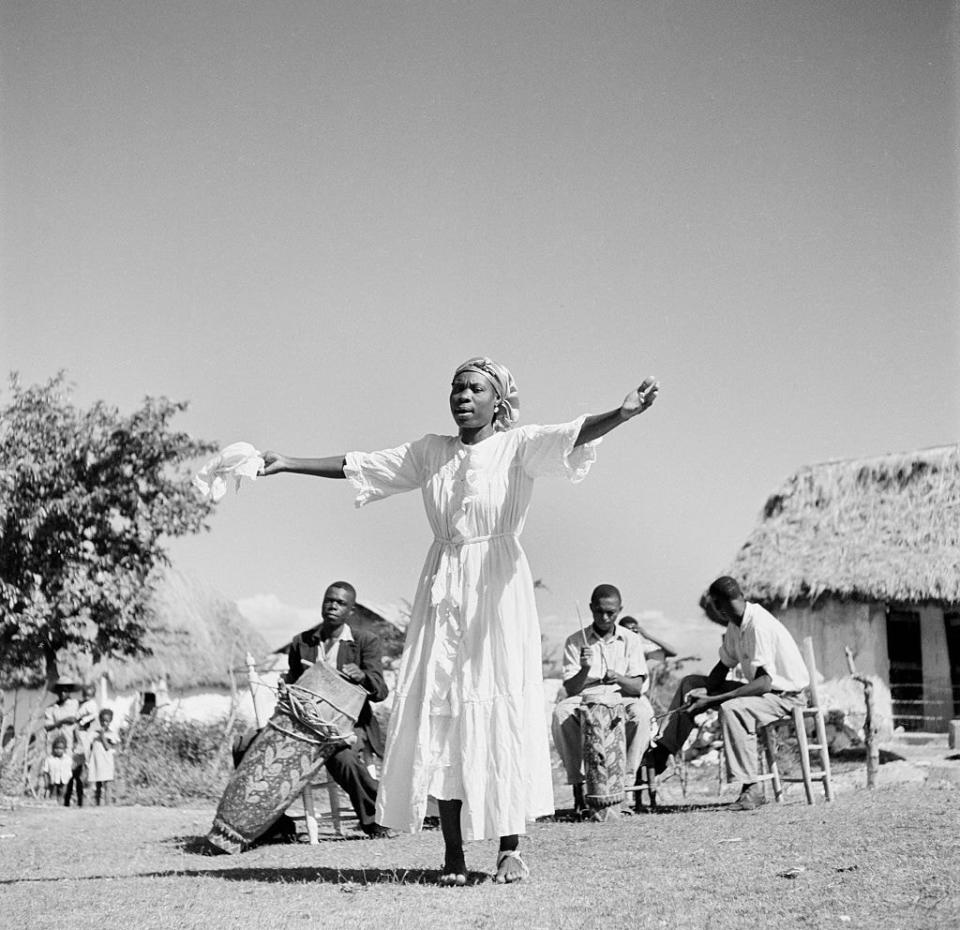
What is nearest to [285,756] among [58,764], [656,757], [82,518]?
[656,757]

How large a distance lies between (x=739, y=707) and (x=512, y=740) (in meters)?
3.77

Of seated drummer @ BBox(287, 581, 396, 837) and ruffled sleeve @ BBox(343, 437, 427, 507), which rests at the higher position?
ruffled sleeve @ BBox(343, 437, 427, 507)

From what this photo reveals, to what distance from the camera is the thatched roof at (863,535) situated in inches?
656

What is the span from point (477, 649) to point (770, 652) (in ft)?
13.1

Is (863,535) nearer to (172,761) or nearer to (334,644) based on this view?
(172,761)

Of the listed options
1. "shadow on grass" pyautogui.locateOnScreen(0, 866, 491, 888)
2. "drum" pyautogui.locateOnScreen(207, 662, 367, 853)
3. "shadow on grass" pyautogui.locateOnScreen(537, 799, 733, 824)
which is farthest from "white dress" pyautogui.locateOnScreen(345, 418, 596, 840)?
"shadow on grass" pyautogui.locateOnScreen(537, 799, 733, 824)

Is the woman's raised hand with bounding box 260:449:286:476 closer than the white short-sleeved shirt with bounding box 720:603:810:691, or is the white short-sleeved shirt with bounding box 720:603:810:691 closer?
the woman's raised hand with bounding box 260:449:286:476

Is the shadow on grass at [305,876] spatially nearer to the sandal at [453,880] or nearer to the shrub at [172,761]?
the sandal at [453,880]

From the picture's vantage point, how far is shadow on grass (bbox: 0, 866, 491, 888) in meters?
5.22

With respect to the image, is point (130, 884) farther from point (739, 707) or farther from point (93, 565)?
point (93, 565)

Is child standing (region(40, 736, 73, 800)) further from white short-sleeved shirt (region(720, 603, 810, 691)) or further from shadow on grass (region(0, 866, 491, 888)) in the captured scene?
white short-sleeved shirt (region(720, 603, 810, 691))

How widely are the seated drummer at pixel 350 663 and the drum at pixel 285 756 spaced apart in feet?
1.87

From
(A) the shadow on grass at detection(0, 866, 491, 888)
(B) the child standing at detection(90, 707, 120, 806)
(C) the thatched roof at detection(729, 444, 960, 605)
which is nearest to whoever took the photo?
(A) the shadow on grass at detection(0, 866, 491, 888)

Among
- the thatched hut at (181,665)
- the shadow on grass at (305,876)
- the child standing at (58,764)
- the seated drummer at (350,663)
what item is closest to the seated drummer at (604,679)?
the seated drummer at (350,663)
